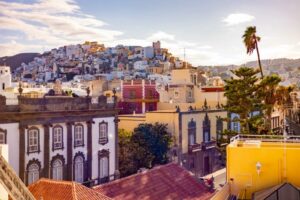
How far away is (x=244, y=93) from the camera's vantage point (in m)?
27.9

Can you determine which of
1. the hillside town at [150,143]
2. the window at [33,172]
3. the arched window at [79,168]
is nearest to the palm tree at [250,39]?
the hillside town at [150,143]

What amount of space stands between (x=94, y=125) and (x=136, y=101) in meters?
19.1

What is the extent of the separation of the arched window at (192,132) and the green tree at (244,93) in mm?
8708

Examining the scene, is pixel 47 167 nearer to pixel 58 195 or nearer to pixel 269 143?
pixel 58 195

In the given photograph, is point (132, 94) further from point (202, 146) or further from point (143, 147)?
point (143, 147)

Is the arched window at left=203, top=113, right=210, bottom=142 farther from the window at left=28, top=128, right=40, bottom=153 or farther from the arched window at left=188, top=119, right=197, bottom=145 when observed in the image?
the window at left=28, top=128, right=40, bottom=153

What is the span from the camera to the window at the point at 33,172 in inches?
903

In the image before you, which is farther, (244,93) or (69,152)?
(244,93)

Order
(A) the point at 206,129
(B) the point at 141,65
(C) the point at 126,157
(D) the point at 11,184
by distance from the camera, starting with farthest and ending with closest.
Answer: (B) the point at 141,65
(A) the point at 206,129
(C) the point at 126,157
(D) the point at 11,184

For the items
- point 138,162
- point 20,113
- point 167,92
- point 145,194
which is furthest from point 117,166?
point 167,92

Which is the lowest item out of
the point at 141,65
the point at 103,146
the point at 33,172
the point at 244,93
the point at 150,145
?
the point at 33,172

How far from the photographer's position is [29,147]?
22.9 m

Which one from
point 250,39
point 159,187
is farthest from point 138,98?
point 159,187

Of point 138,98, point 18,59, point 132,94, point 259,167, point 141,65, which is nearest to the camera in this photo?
point 259,167
